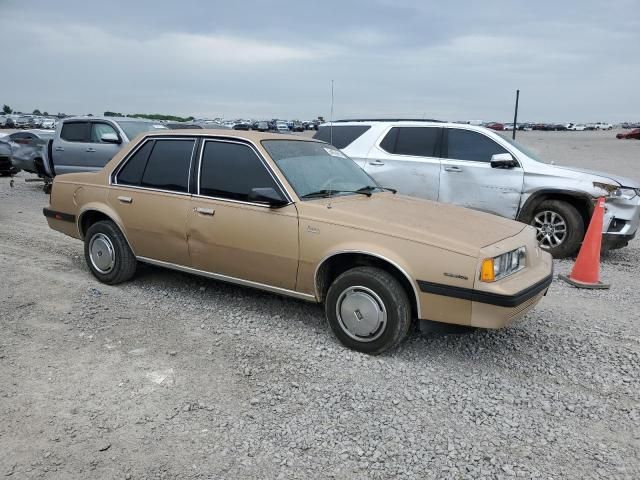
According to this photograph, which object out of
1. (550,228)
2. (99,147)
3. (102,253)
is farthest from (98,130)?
(550,228)

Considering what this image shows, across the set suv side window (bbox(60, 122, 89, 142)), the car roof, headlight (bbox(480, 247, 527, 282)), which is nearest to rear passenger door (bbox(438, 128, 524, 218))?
the car roof

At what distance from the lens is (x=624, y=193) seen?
6.76 m

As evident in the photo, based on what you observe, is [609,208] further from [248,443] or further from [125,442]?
[125,442]

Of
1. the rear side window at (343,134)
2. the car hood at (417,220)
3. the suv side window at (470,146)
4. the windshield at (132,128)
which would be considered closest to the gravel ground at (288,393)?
the car hood at (417,220)

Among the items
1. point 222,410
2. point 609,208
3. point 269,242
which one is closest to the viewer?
point 222,410

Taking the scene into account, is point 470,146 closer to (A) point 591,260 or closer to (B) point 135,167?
(A) point 591,260

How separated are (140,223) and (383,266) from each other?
2476mm

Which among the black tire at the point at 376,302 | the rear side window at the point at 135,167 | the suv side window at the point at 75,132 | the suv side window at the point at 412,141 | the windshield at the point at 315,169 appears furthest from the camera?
the suv side window at the point at 75,132

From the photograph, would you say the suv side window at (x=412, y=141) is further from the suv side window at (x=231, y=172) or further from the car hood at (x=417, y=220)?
the suv side window at (x=231, y=172)

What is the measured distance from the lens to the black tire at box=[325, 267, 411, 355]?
3.59 metres

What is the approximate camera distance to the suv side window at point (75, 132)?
1088 centimetres

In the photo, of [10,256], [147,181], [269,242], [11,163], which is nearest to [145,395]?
[269,242]

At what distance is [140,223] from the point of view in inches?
194

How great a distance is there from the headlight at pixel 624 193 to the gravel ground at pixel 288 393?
210 cm
